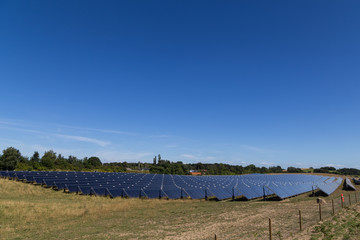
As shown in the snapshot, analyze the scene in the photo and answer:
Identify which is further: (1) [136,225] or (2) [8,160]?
(2) [8,160]

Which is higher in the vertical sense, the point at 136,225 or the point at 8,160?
the point at 8,160

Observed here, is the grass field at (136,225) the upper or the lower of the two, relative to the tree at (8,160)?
lower

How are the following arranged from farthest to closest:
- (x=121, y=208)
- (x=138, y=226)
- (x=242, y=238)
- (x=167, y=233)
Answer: (x=121, y=208) → (x=138, y=226) → (x=167, y=233) → (x=242, y=238)

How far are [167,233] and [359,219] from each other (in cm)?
1718

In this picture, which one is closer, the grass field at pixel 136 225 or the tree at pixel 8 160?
the grass field at pixel 136 225

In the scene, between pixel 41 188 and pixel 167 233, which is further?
pixel 41 188

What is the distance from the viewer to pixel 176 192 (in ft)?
130

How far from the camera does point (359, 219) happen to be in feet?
63.9

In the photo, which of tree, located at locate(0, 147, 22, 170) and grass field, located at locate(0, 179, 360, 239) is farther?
tree, located at locate(0, 147, 22, 170)

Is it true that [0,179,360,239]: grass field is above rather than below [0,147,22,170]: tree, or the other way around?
below

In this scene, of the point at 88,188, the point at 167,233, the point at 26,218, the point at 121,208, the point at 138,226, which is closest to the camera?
the point at 167,233

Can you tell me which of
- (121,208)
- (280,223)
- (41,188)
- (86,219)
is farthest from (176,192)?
(41,188)

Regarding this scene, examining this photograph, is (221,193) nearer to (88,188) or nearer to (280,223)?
(280,223)

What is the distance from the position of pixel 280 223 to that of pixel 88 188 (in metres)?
32.9
